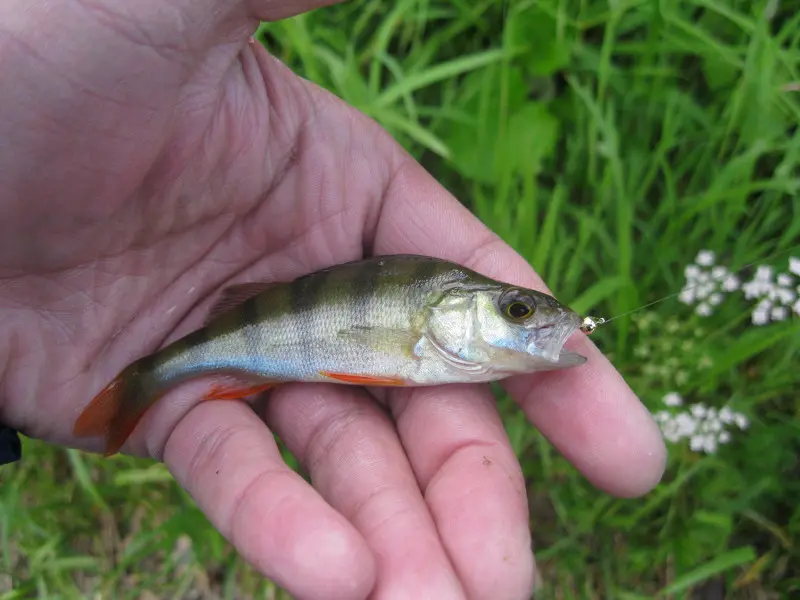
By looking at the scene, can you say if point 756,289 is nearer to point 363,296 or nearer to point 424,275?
point 424,275

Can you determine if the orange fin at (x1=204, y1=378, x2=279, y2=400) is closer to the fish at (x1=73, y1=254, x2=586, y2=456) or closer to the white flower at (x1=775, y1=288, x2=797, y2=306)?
the fish at (x1=73, y1=254, x2=586, y2=456)

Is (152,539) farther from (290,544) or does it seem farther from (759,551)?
(759,551)

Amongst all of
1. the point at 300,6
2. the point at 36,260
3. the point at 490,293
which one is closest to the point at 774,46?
the point at 490,293

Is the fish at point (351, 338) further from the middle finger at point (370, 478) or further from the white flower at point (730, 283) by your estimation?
the white flower at point (730, 283)

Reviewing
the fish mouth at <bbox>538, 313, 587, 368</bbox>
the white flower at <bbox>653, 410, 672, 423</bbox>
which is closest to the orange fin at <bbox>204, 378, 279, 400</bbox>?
the fish mouth at <bbox>538, 313, 587, 368</bbox>

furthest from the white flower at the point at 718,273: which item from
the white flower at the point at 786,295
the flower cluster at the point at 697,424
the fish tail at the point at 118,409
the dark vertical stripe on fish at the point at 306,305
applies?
the fish tail at the point at 118,409

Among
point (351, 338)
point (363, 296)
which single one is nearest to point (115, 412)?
point (351, 338)
